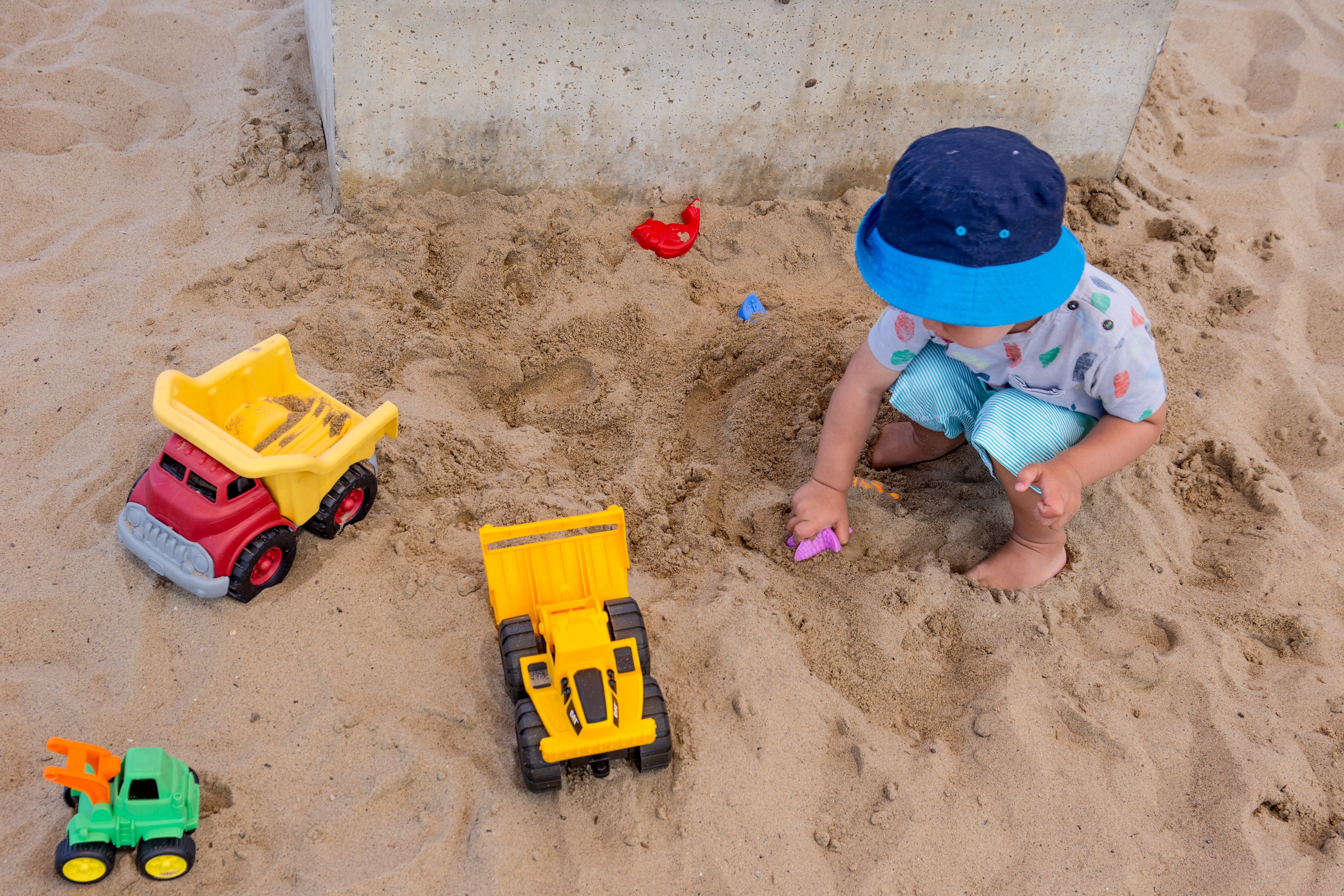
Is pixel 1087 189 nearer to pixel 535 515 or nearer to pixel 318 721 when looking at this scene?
pixel 535 515

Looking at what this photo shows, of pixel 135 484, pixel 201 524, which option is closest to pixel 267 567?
pixel 201 524

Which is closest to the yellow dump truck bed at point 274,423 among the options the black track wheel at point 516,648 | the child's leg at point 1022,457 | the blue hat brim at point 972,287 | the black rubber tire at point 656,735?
the black track wheel at point 516,648

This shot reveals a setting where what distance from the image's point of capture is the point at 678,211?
9.66ft

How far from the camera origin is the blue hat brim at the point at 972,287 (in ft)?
4.94

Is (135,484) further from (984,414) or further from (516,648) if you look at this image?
(984,414)

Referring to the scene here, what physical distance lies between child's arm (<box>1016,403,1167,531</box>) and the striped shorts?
4cm

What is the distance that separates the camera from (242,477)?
1.78 meters

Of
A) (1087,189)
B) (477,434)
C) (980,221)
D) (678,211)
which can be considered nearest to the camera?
(980,221)

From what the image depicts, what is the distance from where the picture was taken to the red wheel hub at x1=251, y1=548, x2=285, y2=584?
184cm

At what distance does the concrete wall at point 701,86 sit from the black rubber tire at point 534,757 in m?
1.75

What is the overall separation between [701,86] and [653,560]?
58.6 inches

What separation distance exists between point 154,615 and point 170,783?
475 mm

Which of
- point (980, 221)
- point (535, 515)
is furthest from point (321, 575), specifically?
point (980, 221)

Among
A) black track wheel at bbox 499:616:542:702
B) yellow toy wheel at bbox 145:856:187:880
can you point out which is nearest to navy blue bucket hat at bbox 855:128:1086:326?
black track wheel at bbox 499:616:542:702
